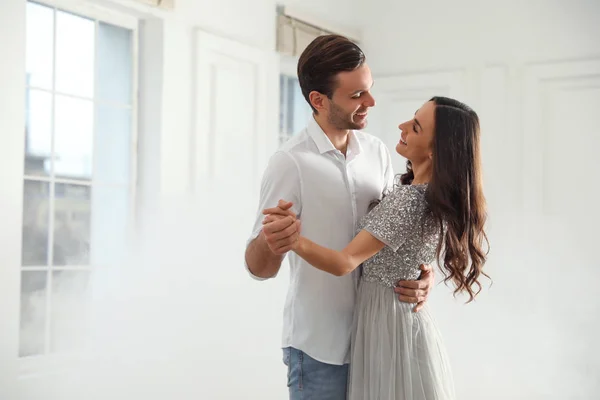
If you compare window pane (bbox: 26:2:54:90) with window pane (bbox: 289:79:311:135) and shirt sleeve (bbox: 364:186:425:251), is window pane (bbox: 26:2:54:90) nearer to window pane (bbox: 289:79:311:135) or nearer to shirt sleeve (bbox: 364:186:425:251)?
shirt sleeve (bbox: 364:186:425:251)

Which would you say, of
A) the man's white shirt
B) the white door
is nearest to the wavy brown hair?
the man's white shirt

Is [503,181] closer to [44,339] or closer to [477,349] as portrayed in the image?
[477,349]

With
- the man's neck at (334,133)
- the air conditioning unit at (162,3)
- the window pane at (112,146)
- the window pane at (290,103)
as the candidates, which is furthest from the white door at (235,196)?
the man's neck at (334,133)

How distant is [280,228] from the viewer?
1954mm

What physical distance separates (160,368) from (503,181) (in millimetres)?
2767

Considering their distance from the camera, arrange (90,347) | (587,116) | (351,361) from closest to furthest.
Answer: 1. (351,361)
2. (90,347)
3. (587,116)

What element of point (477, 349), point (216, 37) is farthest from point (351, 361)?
point (477, 349)

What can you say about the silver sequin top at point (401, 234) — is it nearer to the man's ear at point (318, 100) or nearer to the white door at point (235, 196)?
the man's ear at point (318, 100)

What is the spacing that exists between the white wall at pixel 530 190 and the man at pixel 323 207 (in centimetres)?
306

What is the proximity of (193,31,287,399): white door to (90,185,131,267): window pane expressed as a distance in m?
0.45

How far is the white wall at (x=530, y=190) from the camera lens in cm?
505

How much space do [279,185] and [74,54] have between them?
180cm

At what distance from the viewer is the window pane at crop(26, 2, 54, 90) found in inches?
132

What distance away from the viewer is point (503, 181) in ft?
17.4
